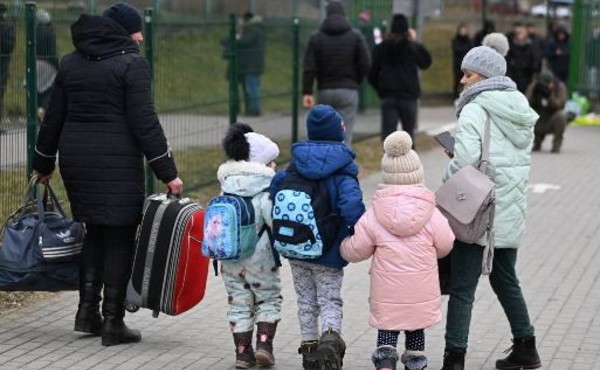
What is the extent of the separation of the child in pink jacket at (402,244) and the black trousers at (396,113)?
874 centimetres

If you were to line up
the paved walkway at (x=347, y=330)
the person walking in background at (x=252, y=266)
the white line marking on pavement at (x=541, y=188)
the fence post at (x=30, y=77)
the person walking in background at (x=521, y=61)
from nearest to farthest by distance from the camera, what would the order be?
the person walking in background at (x=252, y=266) → the paved walkway at (x=347, y=330) → the fence post at (x=30, y=77) → the white line marking on pavement at (x=541, y=188) → the person walking in background at (x=521, y=61)

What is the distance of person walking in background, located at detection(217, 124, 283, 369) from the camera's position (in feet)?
22.6

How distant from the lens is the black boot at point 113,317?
24.4 ft

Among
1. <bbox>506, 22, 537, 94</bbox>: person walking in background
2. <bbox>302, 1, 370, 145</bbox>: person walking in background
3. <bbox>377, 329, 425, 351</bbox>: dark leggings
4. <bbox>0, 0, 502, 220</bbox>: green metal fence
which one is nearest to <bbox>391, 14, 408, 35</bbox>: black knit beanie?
<bbox>302, 1, 370, 145</bbox>: person walking in background

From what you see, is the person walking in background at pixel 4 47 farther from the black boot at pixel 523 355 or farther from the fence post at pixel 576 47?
the fence post at pixel 576 47

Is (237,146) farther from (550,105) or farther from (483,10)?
(483,10)

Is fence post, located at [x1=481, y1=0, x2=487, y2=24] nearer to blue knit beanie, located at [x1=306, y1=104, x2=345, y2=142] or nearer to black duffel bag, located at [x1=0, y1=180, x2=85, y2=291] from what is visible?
black duffel bag, located at [x1=0, y1=180, x2=85, y2=291]

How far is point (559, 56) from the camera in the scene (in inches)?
1030

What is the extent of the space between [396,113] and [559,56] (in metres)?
11.6

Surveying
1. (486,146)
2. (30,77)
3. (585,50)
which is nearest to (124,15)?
(486,146)

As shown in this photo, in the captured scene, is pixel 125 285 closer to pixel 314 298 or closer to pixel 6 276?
pixel 6 276

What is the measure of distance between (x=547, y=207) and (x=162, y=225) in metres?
6.87

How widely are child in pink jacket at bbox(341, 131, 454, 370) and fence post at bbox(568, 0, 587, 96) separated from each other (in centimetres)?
1828

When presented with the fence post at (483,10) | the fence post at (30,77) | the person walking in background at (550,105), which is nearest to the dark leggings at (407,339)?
the fence post at (30,77)
